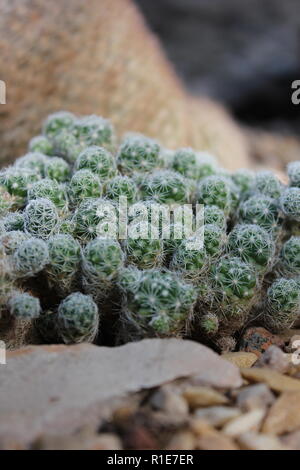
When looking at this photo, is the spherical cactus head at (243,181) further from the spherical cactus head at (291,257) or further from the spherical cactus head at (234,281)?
the spherical cactus head at (234,281)

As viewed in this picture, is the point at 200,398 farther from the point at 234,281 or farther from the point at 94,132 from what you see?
the point at 94,132

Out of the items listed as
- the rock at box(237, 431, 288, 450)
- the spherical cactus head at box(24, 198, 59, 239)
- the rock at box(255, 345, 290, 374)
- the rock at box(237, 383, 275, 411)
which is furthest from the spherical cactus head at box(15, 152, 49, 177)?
the rock at box(237, 431, 288, 450)

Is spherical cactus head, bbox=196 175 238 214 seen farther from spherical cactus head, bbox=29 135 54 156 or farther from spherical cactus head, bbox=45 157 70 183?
spherical cactus head, bbox=29 135 54 156

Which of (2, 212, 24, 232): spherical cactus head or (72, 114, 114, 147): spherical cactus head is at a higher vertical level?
(72, 114, 114, 147): spherical cactus head

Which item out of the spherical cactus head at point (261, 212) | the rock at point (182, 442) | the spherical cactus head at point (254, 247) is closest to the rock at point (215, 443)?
the rock at point (182, 442)

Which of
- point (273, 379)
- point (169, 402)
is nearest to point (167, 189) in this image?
point (273, 379)

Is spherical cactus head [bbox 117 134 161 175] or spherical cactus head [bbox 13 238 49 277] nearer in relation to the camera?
spherical cactus head [bbox 13 238 49 277]

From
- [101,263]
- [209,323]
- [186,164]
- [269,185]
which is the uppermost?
[186,164]
